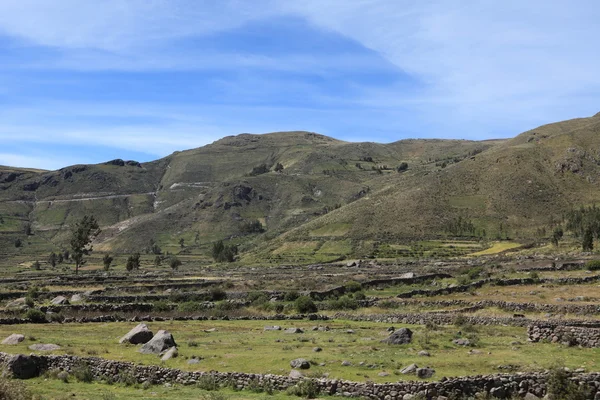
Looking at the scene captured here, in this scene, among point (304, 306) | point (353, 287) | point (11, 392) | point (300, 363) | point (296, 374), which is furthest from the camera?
point (353, 287)

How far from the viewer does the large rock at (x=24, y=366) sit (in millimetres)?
21406

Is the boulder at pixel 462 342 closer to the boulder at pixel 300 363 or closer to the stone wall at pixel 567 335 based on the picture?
the stone wall at pixel 567 335

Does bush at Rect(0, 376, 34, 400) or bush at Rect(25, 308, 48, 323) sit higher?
bush at Rect(0, 376, 34, 400)

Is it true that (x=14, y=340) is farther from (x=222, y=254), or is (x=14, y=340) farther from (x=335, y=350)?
(x=222, y=254)

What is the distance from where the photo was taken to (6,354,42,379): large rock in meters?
21.4

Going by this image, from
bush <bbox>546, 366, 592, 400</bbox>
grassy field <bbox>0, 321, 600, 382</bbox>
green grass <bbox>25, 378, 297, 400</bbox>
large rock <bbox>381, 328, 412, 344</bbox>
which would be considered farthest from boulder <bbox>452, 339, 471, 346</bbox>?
green grass <bbox>25, 378, 297, 400</bbox>

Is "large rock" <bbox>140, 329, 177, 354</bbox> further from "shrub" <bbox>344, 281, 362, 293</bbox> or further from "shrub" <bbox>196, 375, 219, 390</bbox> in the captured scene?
"shrub" <bbox>344, 281, 362, 293</bbox>

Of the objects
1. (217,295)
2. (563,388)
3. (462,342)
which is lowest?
(217,295)

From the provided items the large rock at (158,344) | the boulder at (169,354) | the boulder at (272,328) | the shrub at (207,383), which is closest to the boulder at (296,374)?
the shrub at (207,383)

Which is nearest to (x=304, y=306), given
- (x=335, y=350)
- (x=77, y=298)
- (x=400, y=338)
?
(x=400, y=338)

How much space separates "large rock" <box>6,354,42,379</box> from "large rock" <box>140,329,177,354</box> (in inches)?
188

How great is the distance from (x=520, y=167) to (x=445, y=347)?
496 feet

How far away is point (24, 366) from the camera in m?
21.8

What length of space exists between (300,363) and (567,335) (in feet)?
39.0
